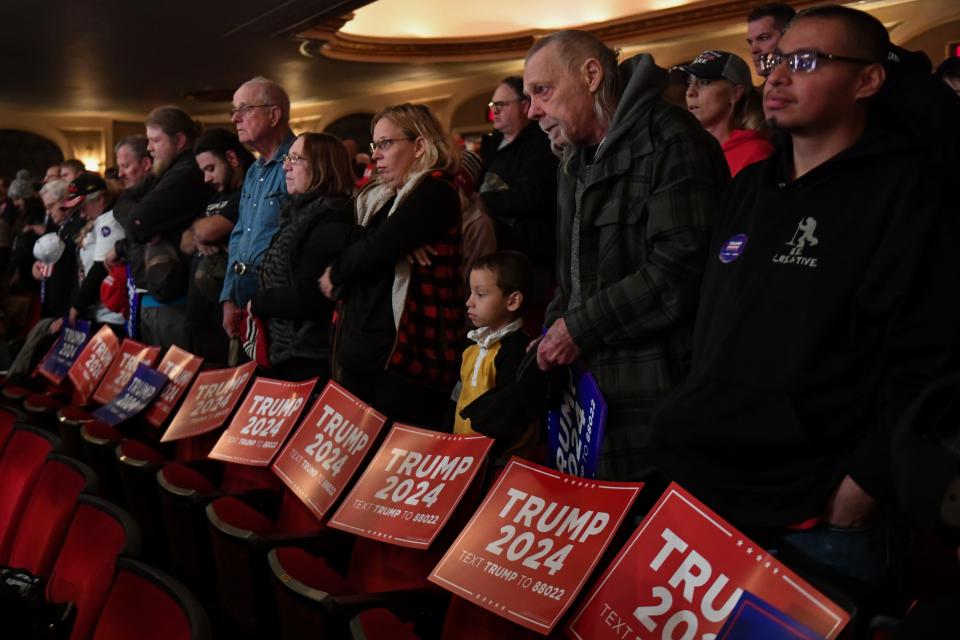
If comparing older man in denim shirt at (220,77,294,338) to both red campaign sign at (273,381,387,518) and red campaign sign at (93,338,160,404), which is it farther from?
red campaign sign at (273,381,387,518)

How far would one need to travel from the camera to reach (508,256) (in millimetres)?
2787

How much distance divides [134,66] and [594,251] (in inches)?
471

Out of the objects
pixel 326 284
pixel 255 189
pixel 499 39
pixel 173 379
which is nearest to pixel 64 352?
pixel 173 379

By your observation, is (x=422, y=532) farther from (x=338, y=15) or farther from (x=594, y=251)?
(x=338, y=15)

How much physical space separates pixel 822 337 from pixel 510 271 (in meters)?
1.27

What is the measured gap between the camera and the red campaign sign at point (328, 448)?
2.65 m

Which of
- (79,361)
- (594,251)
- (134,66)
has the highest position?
(134,66)

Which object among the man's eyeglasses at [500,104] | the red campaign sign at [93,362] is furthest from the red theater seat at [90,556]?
the red campaign sign at [93,362]

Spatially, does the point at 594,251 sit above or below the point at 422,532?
above

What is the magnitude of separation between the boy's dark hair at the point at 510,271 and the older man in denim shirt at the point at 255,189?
4.09 feet

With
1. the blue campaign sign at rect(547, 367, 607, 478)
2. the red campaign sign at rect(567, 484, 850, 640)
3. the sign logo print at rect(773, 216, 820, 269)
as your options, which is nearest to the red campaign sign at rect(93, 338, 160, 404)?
the blue campaign sign at rect(547, 367, 607, 478)

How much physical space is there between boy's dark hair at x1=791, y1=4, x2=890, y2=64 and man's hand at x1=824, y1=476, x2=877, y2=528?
690 mm

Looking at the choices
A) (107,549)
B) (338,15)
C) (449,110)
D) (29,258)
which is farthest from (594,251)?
(449,110)

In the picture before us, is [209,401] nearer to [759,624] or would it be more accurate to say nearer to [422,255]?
[422,255]
